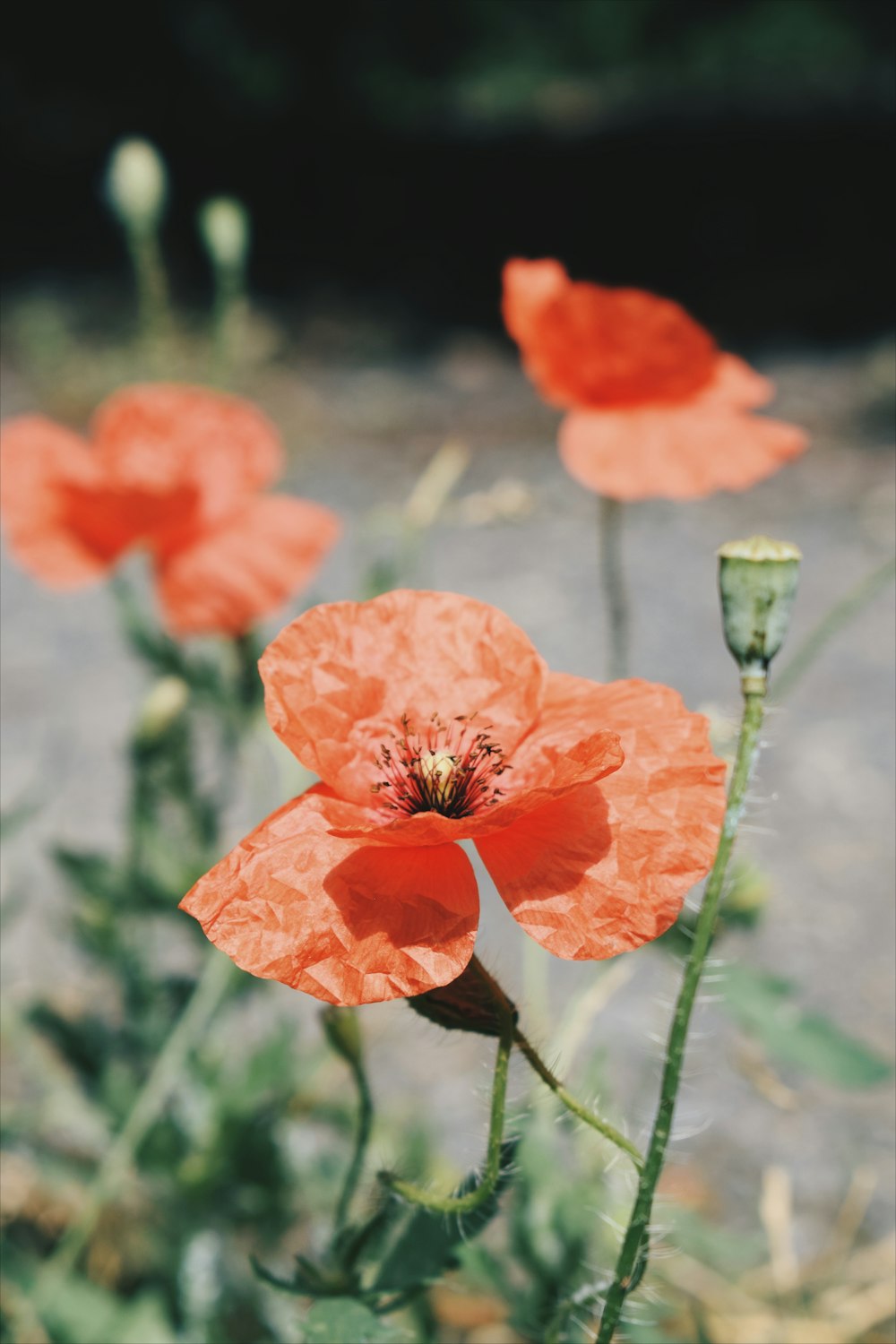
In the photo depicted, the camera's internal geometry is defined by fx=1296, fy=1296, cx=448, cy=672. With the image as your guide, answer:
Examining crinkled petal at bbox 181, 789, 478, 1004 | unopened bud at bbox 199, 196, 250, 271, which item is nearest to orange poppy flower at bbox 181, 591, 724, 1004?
crinkled petal at bbox 181, 789, 478, 1004

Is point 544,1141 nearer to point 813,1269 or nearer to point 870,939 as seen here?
point 813,1269

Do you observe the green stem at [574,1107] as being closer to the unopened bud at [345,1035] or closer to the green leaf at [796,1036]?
the unopened bud at [345,1035]

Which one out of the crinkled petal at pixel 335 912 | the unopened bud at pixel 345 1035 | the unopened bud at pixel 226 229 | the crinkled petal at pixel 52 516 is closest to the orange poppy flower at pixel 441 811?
the crinkled petal at pixel 335 912

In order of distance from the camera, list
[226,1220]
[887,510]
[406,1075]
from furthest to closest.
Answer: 1. [887,510]
2. [406,1075]
3. [226,1220]

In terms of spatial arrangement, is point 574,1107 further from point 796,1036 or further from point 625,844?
point 796,1036

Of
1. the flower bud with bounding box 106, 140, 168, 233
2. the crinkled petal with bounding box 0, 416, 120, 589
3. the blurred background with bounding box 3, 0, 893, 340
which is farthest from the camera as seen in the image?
the blurred background with bounding box 3, 0, 893, 340

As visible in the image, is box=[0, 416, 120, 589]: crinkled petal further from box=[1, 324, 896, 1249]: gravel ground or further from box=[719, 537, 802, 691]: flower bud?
box=[719, 537, 802, 691]: flower bud

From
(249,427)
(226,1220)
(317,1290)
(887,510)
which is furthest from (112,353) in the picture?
(317,1290)
